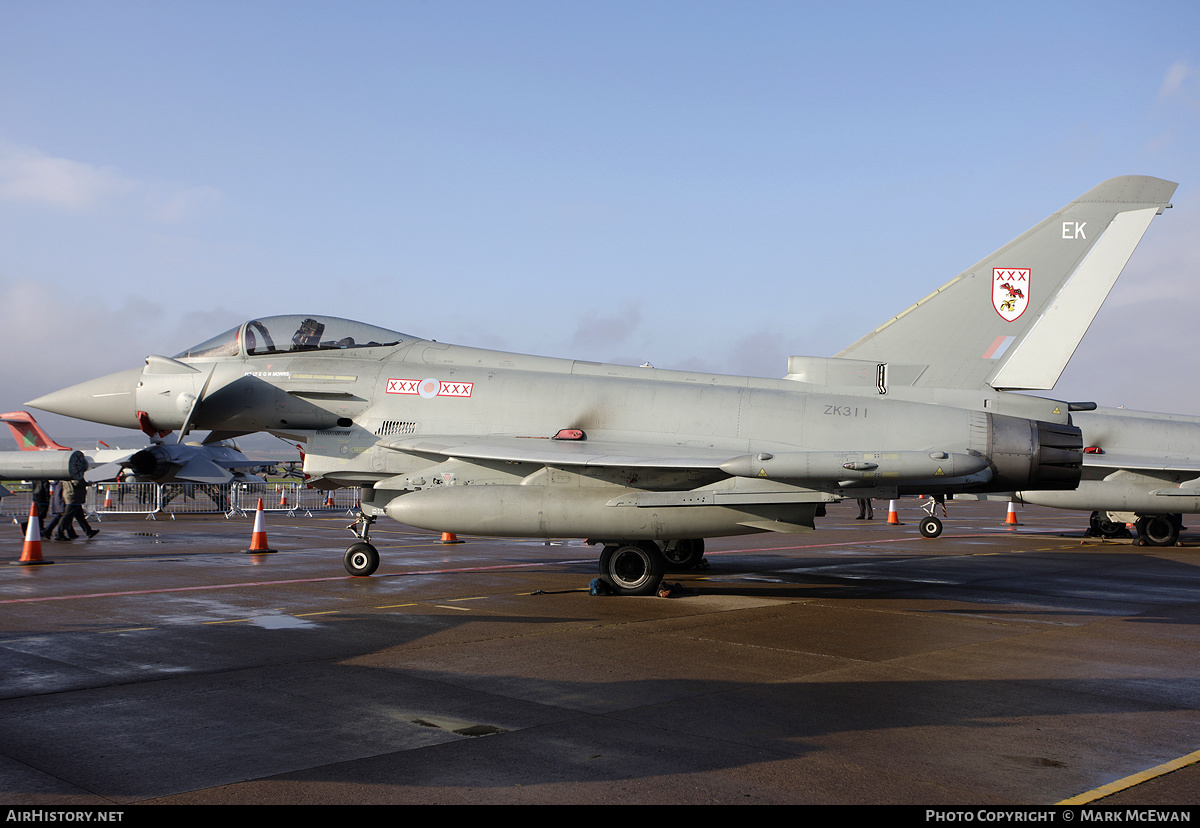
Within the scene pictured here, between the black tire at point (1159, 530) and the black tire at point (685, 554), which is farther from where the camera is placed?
the black tire at point (1159, 530)

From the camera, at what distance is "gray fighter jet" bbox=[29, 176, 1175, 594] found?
9617mm

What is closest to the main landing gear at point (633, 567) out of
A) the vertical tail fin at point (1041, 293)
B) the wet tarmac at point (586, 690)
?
the wet tarmac at point (586, 690)

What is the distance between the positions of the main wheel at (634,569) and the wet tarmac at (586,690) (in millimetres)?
450

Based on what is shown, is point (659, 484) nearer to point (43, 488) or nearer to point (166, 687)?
point (166, 687)

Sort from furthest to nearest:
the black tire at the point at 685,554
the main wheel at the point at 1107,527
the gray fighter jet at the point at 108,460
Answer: the main wheel at the point at 1107,527, the gray fighter jet at the point at 108,460, the black tire at the point at 685,554

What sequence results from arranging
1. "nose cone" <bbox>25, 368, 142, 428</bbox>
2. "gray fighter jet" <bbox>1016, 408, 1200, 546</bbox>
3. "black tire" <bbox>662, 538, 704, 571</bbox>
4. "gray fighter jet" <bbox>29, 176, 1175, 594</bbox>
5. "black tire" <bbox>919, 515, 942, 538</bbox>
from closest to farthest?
"gray fighter jet" <bbox>29, 176, 1175, 594</bbox>, "nose cone" <bbox>25, 368, 142, 428</bbox>, "black tire" <bbox>662, 538, 704, 571</bbox>, "gray fighter jet" <bbox>1016, 408, 1200, 546</bbox>, "black tire" <bbox>919, 515, 942, 538</bbox>

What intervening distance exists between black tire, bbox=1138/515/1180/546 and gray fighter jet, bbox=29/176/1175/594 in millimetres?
11277

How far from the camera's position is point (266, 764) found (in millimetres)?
4320

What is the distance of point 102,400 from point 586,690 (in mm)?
9025

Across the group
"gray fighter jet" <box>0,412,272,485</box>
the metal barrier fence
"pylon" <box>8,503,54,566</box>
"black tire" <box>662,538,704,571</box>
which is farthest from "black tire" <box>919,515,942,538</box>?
"pylon" <box>8,503,54,566</box>

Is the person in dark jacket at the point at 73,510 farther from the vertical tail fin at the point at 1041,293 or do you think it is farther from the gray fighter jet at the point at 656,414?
the vertical tail fin at the point at 1041,293

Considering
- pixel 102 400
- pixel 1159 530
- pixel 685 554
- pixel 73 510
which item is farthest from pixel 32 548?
pixel 1159 530

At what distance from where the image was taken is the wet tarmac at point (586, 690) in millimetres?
4137

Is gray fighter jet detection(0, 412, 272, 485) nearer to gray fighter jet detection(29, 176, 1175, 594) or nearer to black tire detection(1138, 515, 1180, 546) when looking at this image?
gray fighter jet detection(29, 176, 1175, 594)
